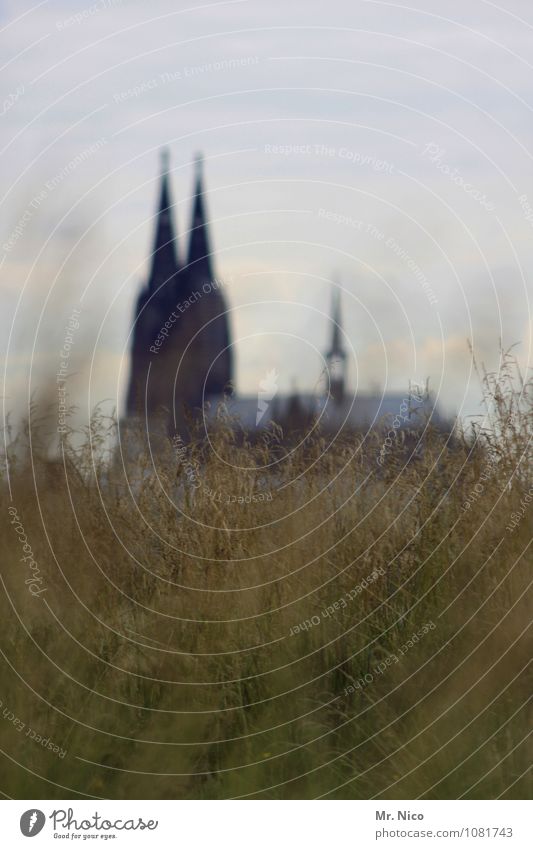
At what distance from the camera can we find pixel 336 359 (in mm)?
5516

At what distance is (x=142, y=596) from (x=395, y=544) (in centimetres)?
119

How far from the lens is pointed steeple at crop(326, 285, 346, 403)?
5.42 m

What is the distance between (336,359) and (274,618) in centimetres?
159

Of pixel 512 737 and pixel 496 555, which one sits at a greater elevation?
pixel 496 555

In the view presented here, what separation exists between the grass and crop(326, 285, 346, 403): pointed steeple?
1.30 feet

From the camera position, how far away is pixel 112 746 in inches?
162

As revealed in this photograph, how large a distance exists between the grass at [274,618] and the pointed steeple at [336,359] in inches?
15.6

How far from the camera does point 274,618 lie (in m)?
4.49

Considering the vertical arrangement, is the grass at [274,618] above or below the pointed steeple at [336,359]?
below

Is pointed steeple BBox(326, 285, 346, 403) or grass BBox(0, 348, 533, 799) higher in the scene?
pointed steeple BBox(326, 285, 346, 403)

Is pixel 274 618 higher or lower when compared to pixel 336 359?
lower

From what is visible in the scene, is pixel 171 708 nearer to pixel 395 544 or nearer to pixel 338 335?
pixel 395 544

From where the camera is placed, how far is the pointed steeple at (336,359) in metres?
5.42

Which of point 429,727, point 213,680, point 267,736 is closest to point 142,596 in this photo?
point 213,680
